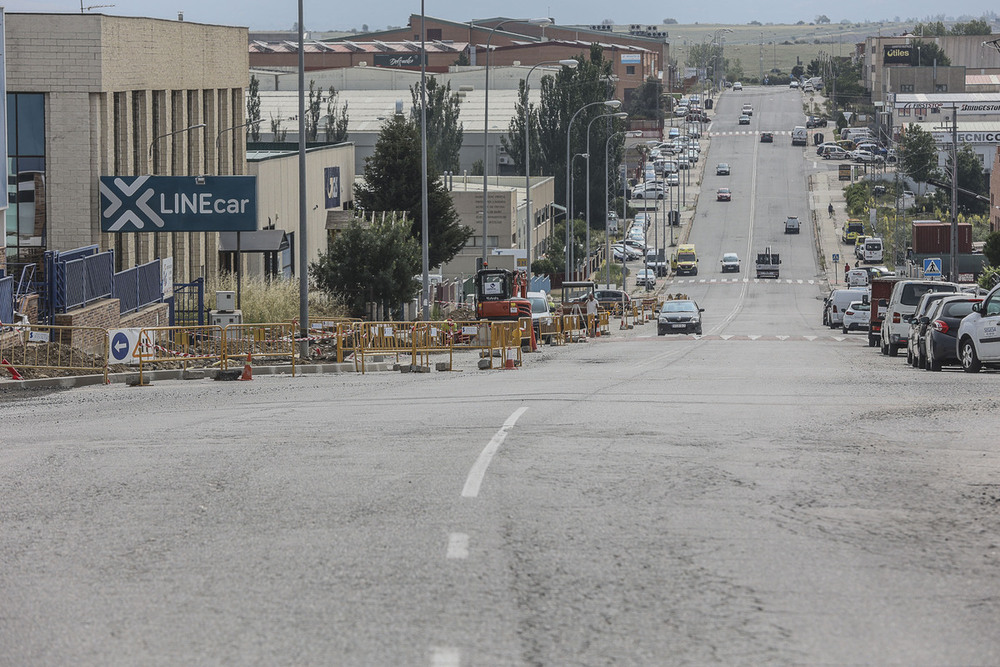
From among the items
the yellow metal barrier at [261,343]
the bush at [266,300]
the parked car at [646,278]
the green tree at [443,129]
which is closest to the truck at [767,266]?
the parked car at [646,278]

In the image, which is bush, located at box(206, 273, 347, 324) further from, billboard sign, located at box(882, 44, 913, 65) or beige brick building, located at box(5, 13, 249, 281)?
billboard sign, located at box(882, 44, 913, 65)

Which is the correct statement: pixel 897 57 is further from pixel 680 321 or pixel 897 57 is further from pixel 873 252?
pixel 680 321

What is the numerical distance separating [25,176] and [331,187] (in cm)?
2679

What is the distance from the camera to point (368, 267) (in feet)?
150

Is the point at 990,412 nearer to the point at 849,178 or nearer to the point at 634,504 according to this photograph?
the point at 634,504

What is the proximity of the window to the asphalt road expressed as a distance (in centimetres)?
1881

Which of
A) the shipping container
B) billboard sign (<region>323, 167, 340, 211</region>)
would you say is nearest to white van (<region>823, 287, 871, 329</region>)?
billboard sign (<region>323, 167, 340, 211</region>)

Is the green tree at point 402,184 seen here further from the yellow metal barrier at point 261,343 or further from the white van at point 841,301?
the yellow metal barrier at point 261,343

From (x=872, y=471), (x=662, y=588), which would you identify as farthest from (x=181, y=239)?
(x=662, y=588)

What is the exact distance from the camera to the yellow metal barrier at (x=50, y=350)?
26.1 m

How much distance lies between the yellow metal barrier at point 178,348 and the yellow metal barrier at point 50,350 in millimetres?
815

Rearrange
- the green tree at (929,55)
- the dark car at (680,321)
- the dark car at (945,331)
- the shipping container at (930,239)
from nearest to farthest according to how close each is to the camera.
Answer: the dark car at (945,331)
the dark car at (680,321)
the shipping container at (930,239)
the green tree at (929,55)

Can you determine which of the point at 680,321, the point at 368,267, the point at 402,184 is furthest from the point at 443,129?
the point at 368,267

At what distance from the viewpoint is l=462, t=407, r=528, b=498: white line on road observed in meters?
11.4
